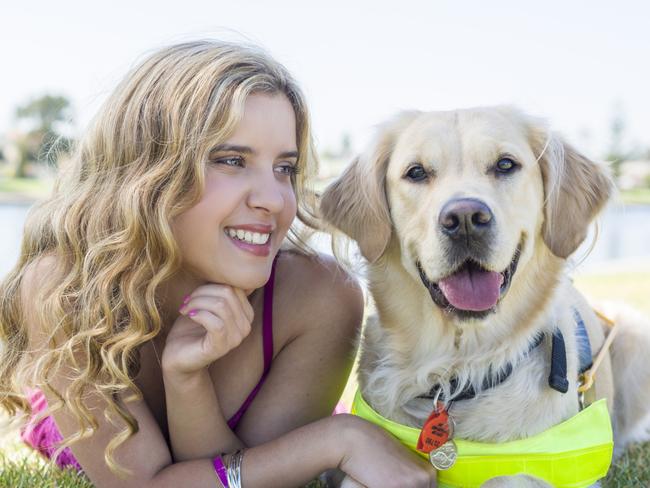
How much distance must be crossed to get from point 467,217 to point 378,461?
0.79 metres

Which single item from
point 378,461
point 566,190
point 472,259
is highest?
point 566,190

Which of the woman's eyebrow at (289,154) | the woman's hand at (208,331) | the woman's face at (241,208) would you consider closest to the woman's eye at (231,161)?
the woman's face at (241,208)

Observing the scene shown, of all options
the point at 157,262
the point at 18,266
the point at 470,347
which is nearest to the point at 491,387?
the point at 470,347

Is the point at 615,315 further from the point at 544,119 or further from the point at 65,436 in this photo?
the point at 65,436

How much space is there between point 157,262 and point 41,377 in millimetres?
513

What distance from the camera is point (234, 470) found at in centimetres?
233

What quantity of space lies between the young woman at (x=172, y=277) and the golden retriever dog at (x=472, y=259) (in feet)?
0.85

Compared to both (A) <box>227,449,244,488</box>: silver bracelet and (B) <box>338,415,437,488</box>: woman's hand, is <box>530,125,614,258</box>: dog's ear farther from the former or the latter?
(A) <box>227,449,244,488</box>: silver bracelet

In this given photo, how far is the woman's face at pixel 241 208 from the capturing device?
2.37 m

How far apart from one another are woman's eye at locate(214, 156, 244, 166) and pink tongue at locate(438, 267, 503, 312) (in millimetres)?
791

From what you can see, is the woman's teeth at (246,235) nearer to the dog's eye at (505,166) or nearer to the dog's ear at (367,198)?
the dog's ear at (367,198)

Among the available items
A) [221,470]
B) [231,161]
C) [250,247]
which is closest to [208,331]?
[250,247]

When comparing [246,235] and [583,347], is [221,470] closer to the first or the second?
[246,235]

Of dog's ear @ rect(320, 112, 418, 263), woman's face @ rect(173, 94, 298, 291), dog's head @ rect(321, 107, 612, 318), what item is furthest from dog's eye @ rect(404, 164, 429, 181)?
woman's face @ rect(173, 94, 298, 291)
